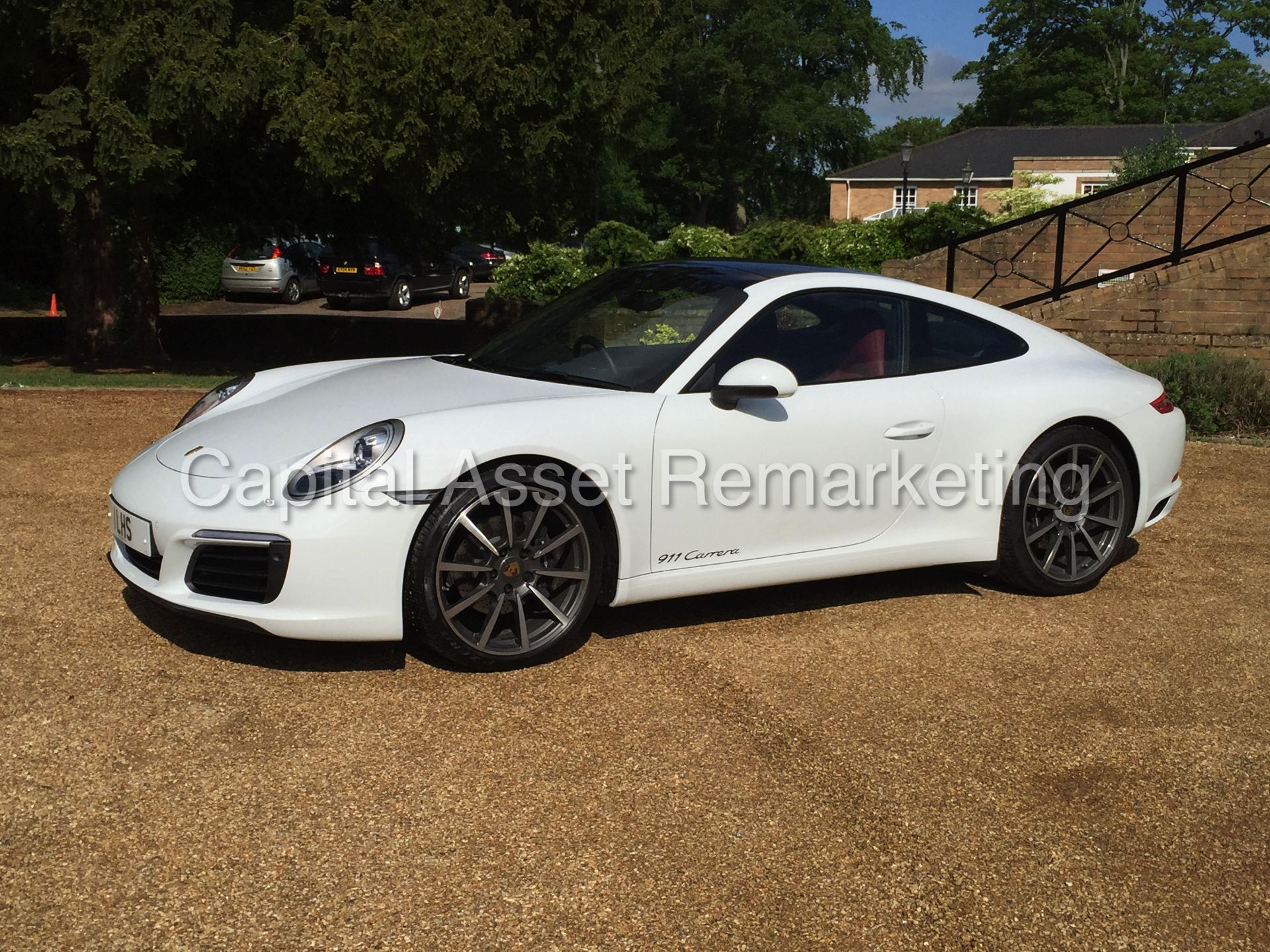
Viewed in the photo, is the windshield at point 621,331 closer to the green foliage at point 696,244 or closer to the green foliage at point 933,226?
the green foliage at point 696,244

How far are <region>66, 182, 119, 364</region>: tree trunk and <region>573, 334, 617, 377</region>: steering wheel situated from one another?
445 inches

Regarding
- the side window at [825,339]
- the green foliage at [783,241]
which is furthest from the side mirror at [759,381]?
the green foliage at [783,241]

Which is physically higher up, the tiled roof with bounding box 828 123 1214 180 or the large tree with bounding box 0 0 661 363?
the tiled roof with bounding box 828 123 1214 180

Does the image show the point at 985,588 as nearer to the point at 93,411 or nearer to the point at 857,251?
the point at 93,411

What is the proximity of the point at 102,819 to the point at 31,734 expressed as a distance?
681 mm

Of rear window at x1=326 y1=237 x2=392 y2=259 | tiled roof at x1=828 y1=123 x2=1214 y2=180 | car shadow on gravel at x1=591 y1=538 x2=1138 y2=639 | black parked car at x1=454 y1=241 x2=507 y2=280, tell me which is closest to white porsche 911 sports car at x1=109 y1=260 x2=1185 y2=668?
car shadow on gravel at x1=591 y1=538 x2=1138 y2=639

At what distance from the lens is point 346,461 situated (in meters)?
4.31

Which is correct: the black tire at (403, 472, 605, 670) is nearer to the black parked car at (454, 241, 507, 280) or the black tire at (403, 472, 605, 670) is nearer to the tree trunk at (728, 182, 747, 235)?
the black parked car at (454, 241, 507, 280)

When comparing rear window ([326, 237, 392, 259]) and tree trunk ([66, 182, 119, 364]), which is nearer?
tree trunk ([66, 182, 119, 364])

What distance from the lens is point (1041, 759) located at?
4.00 meters

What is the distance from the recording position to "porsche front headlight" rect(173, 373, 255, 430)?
541 cm

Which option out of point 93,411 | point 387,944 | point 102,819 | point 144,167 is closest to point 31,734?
point 102,819

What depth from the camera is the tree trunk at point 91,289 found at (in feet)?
48.3

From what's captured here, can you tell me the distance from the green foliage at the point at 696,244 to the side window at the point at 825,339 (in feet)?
46.3
